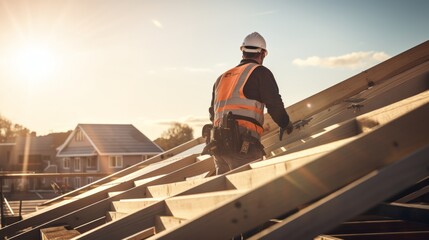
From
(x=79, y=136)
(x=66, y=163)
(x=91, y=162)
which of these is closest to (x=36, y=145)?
(x=66, y=163)

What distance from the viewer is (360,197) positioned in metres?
1.99

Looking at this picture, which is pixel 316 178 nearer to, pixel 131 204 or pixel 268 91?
pixel 268 91

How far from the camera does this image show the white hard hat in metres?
5.07

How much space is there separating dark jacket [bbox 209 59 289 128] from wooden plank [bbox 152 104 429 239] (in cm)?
273

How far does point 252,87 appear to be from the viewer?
4840 mm

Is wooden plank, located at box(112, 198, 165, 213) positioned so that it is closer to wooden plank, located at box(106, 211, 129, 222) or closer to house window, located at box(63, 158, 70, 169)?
wooden plank, located at box(106, 211, 129, 222)

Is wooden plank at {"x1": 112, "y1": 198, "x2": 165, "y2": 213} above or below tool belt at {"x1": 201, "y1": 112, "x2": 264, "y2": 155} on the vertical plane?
below

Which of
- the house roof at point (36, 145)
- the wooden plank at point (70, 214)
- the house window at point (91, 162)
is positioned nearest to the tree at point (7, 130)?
the house roof at point (36, 145)

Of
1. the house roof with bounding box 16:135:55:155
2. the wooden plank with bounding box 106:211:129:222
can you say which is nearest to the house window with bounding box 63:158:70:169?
the house roof with bounding box 16:135:55:155

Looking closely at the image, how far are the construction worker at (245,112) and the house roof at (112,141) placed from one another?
141 feet

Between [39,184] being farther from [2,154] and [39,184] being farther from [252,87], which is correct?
[252,87]

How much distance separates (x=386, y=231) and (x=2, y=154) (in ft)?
234

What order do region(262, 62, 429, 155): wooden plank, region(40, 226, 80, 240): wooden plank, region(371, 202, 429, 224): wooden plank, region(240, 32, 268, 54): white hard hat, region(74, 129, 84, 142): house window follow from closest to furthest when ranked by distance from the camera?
region(371, 202, 429, 224): wooden plank < region(40, 226, 80, 240): wooden plank < region(262, 62, 429, 155): wooden plank < region(240, 32, 268, 54): white hard hat < region(74, 129, 84, 142): house window

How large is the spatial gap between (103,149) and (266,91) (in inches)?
1724
